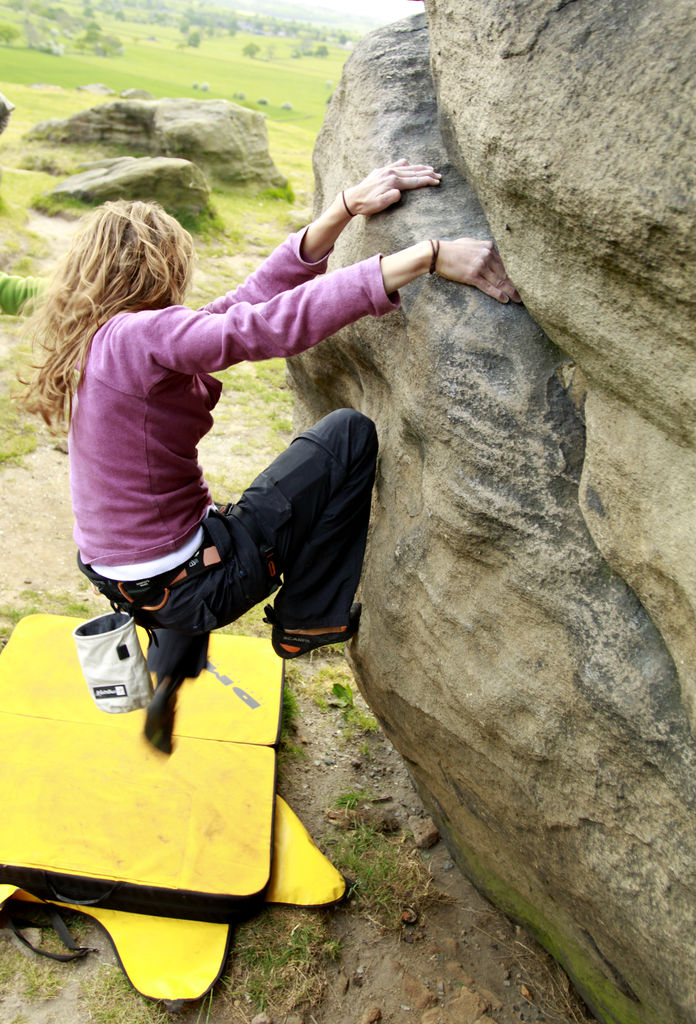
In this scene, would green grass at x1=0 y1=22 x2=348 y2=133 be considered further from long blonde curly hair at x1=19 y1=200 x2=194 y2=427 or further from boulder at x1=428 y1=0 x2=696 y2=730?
boulder at x1=428 y1=0 x2=696 y2=730

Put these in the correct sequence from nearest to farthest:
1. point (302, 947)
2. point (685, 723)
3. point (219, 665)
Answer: point (685, 723)
point (302, 947)
point (219, 665)

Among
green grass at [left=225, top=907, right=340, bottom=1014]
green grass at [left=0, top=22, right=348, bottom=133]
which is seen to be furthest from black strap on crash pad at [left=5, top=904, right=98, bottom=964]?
green grass at [left=0, top=22, right=348, bottom=133]

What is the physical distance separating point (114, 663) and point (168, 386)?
916mm

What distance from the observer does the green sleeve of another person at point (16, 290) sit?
342 centimetres

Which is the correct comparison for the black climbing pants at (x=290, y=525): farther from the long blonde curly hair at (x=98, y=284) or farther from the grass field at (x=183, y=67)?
the grass field at (x=183, y=67)

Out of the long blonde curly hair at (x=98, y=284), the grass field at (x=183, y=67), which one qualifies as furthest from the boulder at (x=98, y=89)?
the long blonde curly hair at (x=98, y=284)

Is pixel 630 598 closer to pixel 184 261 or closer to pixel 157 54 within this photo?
pixel 184 261

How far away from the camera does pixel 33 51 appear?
91.7 ft

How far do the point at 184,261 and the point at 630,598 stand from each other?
4.99 feet

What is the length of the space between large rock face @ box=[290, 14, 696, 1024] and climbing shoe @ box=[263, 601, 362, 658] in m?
0.10

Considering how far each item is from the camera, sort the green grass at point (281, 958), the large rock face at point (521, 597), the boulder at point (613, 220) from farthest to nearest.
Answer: the green grass at point (281, 958) → the large rock face at point (521, 597) → the boulder at point (613, 220)

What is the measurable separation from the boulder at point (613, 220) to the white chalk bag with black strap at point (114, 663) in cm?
147

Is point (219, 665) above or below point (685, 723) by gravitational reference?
below

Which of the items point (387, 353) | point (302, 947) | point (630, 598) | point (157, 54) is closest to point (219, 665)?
point (302, 947)
